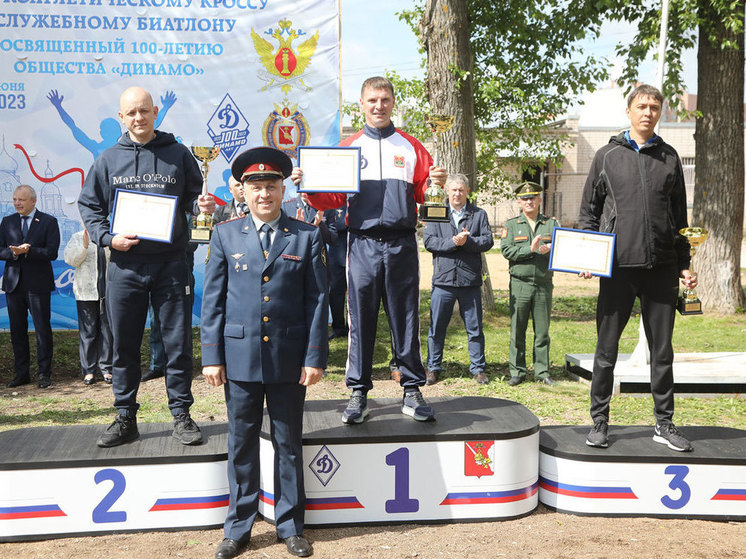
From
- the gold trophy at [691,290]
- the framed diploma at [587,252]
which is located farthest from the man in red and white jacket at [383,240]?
the gold trophy at [691,290]

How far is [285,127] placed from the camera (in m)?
9.53

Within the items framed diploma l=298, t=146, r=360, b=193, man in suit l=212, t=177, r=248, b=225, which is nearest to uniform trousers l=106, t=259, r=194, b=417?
framed diploma l=298, t=146, r=360, b=193

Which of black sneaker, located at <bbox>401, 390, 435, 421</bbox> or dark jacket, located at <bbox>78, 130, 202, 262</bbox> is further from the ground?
dark jacket, located at <bbox>78, 130, 202, 262</bbox>

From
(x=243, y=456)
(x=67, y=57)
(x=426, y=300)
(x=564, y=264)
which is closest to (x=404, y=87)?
(x=426, y=300)

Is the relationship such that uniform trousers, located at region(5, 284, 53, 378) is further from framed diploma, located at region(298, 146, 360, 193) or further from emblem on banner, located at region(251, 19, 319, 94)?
framed diploma, located at region(298, 146, 360, 193)

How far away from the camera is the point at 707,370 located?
7.21 metres

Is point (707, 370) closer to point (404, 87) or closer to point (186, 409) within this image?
point (186, 409)

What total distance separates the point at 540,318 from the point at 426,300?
22.0 feet

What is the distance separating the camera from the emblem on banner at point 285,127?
9.52 meters

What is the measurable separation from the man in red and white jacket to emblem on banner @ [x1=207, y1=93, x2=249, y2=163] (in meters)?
5.23

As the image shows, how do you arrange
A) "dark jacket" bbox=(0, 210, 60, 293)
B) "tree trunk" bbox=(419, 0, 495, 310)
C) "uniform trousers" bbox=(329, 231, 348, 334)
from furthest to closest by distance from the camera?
1. "tree trunk" bbox=(419, 0, 495, 310)
2. "uniform trousers" bbox=(329, 231, 348, 334)
3. "dark jacket" bbox=(0, 210, 60, 293)

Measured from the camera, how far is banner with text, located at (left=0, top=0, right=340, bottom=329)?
918 centimetres

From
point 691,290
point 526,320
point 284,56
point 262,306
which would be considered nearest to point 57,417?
point 262,306

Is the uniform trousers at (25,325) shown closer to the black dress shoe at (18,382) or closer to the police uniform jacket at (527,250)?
the black dress shoe at (18,382)
